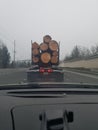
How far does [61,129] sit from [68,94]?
692 mm

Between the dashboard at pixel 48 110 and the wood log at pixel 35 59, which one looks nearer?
the dashboard at pixel 48 110

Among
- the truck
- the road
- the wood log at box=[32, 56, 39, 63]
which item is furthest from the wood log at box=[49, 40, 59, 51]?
the road

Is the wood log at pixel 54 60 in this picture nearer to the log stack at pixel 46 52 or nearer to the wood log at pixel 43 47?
the log stack at pixel 46 52

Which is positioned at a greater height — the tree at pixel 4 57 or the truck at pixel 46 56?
the tree at pixel 4 57

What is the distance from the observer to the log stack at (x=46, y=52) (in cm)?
2016

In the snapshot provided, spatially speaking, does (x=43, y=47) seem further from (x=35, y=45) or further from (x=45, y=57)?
(x=35, y=45)

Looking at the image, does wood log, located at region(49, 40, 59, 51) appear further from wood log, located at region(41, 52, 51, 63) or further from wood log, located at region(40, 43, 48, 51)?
wood log, located at region(41, 52, 51, 63)

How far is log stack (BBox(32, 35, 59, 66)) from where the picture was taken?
20.2 metres

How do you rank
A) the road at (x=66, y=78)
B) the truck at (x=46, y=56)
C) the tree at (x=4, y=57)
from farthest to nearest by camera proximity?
the tree at (x=4, y=57), the road at (x=66, y=78), the truck at (x=46, y=56)

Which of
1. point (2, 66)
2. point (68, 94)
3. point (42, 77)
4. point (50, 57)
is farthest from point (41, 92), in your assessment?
point (2, 66)

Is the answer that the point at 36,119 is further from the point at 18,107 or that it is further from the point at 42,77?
the point at 42,77

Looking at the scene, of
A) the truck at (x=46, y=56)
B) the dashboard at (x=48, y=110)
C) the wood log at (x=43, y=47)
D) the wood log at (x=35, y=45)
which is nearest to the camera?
the dashboard at (x=48, y=110)

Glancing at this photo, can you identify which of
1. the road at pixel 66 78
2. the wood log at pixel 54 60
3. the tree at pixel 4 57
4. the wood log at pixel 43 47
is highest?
the tree at pixel 4 57

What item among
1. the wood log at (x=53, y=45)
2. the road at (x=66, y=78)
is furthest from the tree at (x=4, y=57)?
the wood log at (x=53, y=45)
